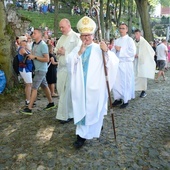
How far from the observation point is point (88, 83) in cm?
463

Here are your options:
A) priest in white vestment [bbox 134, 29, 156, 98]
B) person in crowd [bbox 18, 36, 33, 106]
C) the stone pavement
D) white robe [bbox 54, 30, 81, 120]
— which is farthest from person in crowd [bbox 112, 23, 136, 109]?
person in crowd [bbox 18, 36, 33, 106]

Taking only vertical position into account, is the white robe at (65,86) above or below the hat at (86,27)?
below

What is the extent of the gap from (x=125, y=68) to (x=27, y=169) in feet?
13.0

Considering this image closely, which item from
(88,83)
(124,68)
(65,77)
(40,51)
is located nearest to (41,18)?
(124,68)

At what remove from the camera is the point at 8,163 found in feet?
14.0

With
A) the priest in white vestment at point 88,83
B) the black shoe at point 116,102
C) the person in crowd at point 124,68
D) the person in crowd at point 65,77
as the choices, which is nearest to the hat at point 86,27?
the priest in white vestment at point 88,83

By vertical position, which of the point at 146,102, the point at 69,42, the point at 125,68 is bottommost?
the point at 146,102

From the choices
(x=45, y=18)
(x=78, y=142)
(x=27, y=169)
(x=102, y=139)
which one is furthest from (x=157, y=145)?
(x=45, y=18)

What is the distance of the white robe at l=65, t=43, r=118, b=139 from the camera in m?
4.62

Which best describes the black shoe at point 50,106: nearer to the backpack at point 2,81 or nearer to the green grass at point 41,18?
the backpack at point 2,81

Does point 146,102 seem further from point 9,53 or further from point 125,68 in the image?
point 9,53

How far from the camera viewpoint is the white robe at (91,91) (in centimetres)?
462

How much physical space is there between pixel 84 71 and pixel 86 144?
1206 mm

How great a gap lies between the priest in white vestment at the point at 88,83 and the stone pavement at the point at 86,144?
14.5 inches
